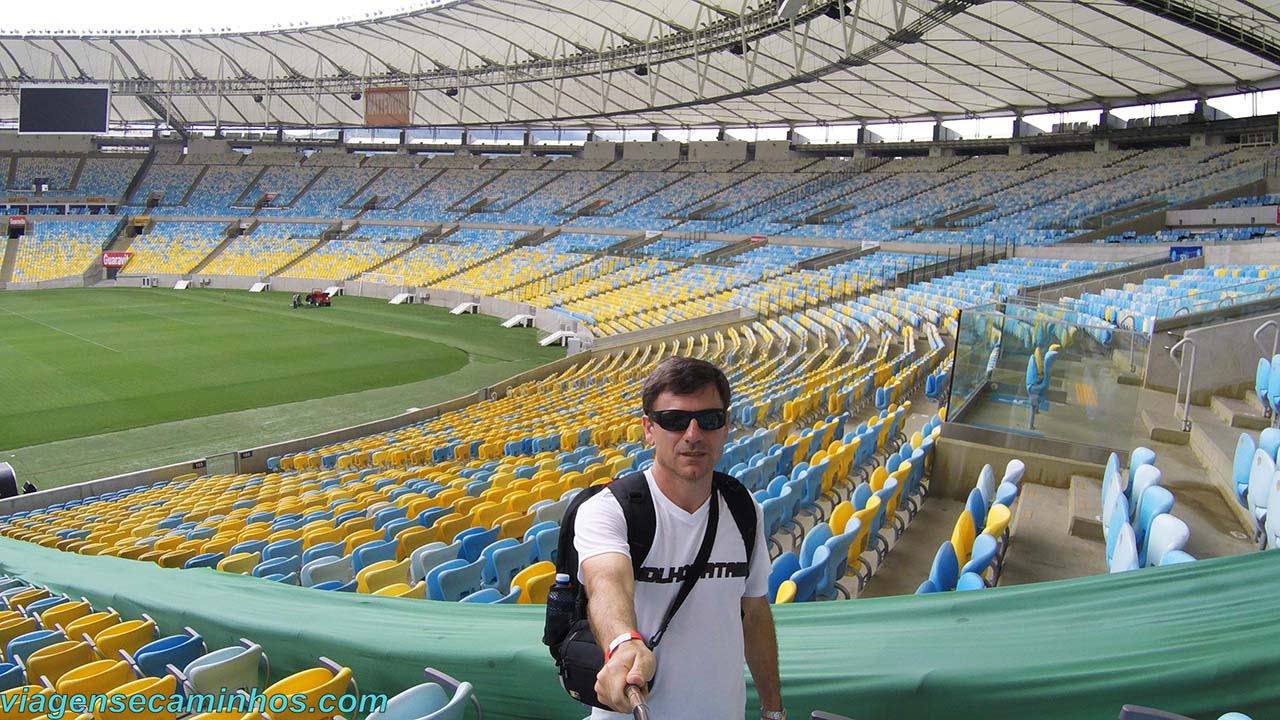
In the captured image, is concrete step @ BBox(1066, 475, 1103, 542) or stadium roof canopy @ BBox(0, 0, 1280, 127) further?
stadium roof canopy @ BBox(0, 0, 1280, 127)

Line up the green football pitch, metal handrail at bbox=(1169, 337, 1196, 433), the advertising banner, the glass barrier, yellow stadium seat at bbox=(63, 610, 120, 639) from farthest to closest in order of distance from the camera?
1. the advertising banner
2. the green football pitch
3. metal handrail at bbox=(1169, 337, 1196, 433)
4. the glass barrier
5. yellow stadium seat at bbox=(63, 610, 120, 639)

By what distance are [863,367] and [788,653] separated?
11.8 meters

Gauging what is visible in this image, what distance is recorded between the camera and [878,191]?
4638 centimetres

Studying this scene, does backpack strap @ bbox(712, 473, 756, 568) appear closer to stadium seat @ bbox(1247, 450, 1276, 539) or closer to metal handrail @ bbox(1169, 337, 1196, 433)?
stadium seat @ bbox(1247, 450, 1276, 539)

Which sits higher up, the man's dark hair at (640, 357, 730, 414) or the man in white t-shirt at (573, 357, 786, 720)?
the man's dark hair at (640, 357, 730, 414)

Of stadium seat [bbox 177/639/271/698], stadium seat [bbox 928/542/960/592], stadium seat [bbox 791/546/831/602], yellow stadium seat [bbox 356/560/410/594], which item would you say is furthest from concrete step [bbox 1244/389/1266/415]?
stadium seat [bbox 177/639/271/698]

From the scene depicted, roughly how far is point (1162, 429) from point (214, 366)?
952 inches

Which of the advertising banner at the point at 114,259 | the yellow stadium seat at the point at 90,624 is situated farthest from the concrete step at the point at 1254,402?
the advertising banner at the point at 114,259

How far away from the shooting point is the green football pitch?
60.8ft

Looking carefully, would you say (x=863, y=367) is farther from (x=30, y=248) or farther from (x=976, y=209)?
(x=30, y=248)

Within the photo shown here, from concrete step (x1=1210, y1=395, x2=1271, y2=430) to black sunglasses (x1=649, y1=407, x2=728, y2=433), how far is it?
717cm

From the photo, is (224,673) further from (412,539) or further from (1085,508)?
(1085,508)

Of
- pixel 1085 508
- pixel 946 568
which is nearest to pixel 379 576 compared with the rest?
pixel 946 568

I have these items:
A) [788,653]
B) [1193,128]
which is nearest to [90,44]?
[1193,128]
